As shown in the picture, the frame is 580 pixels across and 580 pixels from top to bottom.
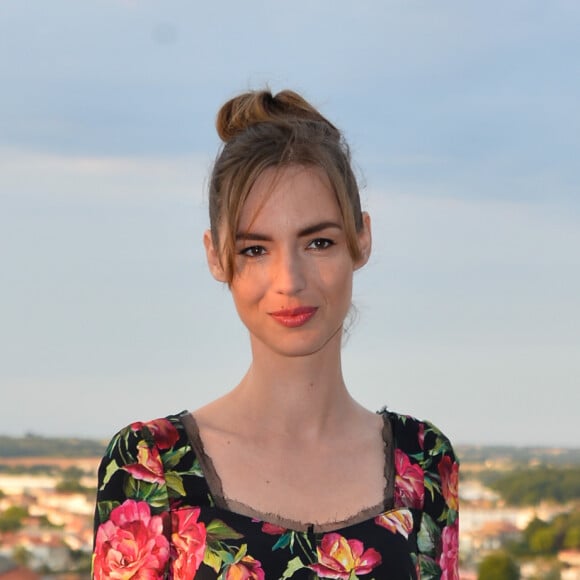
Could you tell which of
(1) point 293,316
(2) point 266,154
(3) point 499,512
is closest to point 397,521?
(1) point 293,316

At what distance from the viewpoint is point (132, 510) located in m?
3.76

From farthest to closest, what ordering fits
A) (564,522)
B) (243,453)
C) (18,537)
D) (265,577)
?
(564,522) → (18,537) → (243,453) → (265,577)

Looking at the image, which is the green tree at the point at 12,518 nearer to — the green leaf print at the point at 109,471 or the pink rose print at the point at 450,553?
the pink rose print at the point at 450,553

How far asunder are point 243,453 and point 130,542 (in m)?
0.48

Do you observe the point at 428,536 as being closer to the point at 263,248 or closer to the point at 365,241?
the point at 365,241

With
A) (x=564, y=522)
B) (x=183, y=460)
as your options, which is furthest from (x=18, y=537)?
(x=183, y=460)

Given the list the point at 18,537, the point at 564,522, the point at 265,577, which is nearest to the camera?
the point at 265,577

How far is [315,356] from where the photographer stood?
3.90m

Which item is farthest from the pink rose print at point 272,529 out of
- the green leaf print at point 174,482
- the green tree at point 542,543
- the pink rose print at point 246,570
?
the green tree at point 542,543

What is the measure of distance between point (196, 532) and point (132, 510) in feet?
0.74

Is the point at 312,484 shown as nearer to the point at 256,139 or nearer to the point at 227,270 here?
the point at 227,270

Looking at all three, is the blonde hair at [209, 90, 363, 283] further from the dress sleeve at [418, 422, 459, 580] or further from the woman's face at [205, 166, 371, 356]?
the dress sleeve at [418, 422, 459, 580]

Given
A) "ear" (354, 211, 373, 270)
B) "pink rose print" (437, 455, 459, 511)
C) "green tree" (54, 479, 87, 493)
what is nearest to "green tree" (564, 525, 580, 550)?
"green tree" (54, 479, 87, 493)

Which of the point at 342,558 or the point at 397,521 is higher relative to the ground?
the point at 397,521
